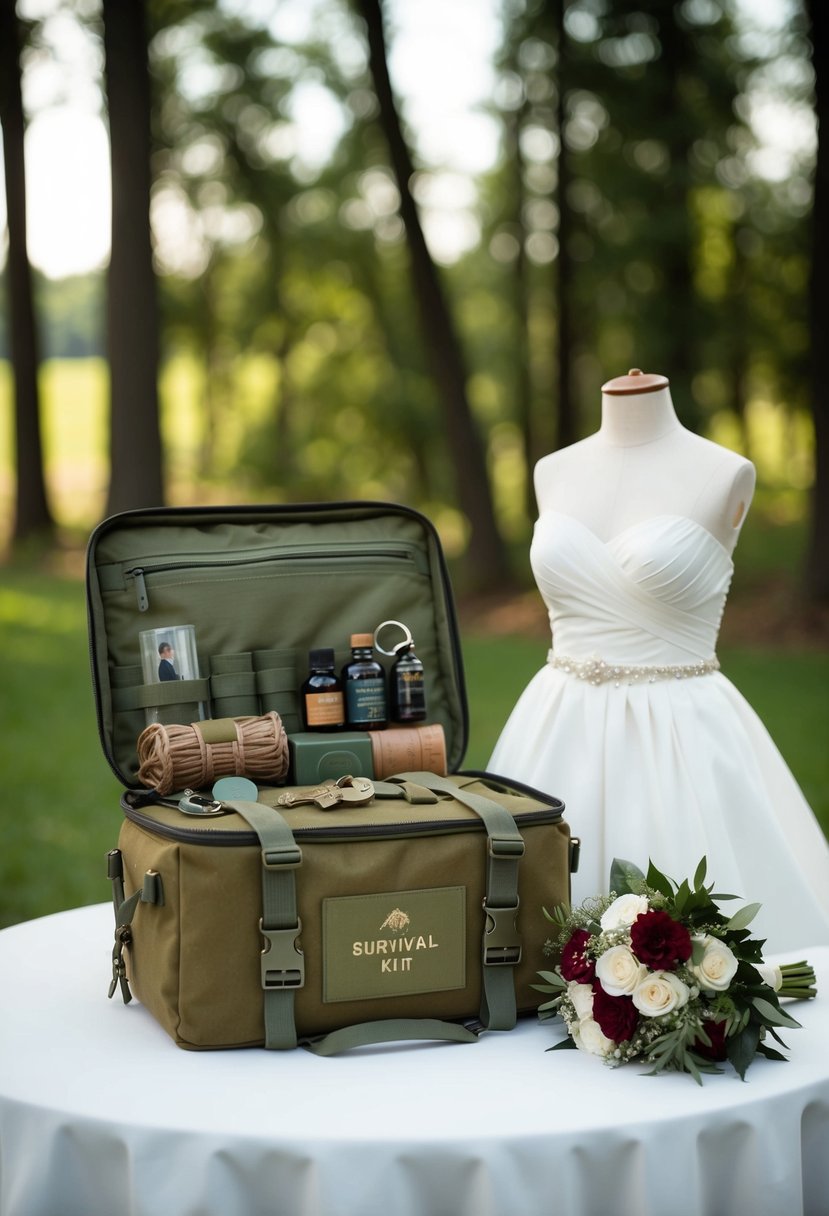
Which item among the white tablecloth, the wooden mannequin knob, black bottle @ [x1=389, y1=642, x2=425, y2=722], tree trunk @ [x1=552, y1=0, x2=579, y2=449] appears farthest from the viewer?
tree trunk @ [x1=552, y1=0, x2=579, y2=449]

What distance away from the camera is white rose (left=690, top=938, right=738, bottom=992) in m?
1.87

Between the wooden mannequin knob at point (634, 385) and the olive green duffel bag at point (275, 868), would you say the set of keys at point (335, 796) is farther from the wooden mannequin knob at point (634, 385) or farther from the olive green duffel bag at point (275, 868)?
the wooden mannequin knob at point (634, 385)

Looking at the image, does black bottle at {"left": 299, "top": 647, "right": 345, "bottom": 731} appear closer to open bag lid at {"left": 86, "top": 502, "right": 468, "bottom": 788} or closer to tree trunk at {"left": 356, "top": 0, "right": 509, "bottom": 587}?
open bag lid at {"left": 86, "top": 502, "right": 468, "bottom": 788}

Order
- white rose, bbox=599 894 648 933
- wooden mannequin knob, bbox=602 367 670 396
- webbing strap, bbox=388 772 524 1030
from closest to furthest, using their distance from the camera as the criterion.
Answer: white rose, bbox=599 894 648 933 < webbing strap, bbox=388 772 524 1030 < wooden mannequin knob, bbox=602 367 670 396

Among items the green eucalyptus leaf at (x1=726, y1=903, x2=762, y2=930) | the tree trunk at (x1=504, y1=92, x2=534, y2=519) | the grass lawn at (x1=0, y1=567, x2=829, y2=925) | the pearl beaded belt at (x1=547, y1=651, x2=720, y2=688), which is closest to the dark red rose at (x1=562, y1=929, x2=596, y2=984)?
the green eucalyptus leaf at (x1=726, y1=903, x2=762, y2=930)

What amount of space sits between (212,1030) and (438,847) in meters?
0.45

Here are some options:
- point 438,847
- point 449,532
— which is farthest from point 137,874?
point 449,532

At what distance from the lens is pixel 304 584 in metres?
2.67

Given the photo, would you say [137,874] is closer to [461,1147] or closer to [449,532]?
[461,1147]

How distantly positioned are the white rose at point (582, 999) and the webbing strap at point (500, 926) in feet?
0.47

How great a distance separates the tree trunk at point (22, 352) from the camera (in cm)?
1483

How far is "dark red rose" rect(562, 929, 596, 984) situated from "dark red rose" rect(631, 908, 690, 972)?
10cm

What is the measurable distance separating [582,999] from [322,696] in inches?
33.9

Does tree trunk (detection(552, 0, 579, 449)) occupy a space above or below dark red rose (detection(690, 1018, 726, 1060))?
above
